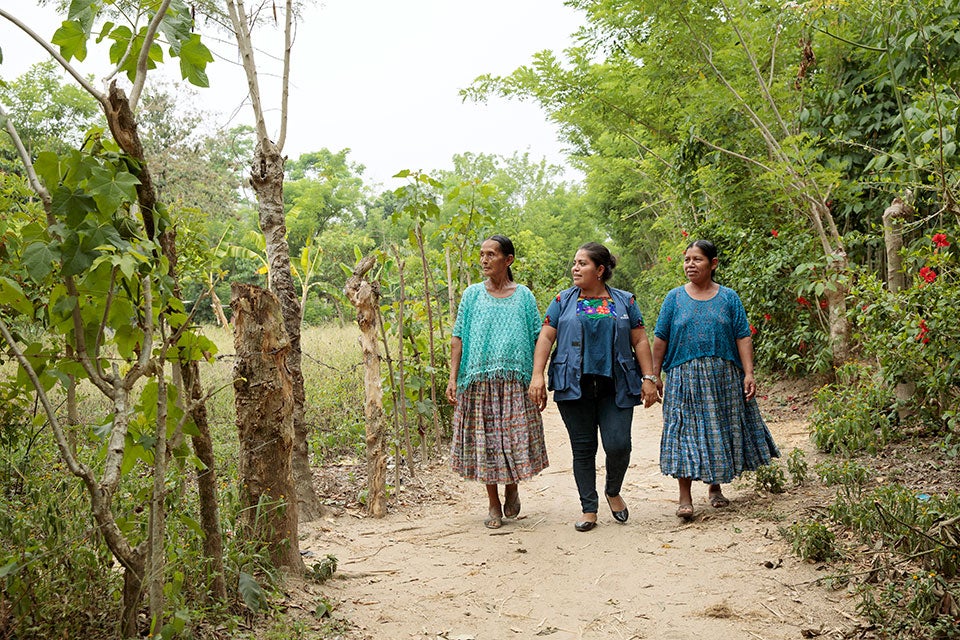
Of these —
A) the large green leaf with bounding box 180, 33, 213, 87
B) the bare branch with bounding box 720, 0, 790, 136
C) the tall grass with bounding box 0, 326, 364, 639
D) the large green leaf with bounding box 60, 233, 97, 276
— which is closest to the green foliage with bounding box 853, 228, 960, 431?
the bare branch with bounding box 720, 0, 790, 136

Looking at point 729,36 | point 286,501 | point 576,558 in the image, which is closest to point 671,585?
point 576,558

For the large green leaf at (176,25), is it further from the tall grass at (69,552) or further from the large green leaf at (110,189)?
the tall grass at (69,552)

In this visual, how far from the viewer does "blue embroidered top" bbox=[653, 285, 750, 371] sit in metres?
5.27

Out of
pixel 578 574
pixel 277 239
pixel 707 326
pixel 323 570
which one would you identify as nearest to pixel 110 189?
pixel 323 570

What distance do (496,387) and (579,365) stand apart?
61 cm

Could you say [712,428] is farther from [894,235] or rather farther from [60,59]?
[60,59]

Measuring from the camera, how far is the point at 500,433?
17.6ft

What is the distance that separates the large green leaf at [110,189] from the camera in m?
2.38

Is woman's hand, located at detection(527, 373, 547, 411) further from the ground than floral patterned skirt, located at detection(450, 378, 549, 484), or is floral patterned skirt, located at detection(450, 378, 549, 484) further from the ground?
woman's hand, located at detection(527, 373, 547, 411)

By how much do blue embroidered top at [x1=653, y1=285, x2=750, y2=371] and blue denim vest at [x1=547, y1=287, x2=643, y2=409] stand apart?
1.20 feet

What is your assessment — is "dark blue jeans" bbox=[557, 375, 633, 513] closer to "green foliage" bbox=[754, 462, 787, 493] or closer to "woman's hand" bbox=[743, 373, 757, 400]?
"woman's hand" bbox=[743, 373, 757, 400]

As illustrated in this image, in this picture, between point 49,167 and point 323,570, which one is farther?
point 323,570

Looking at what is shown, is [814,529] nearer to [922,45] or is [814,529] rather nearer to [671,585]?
[671,585]

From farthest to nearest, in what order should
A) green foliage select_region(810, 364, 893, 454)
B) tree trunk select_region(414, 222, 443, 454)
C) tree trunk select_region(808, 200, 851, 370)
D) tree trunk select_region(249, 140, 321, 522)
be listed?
tree trunk select_region(414, 222, 443, 454)
tree trunk select_region(808, 200, 851, 370)
green foliage select_region(810, 364, 893, 454)
tree trunk select_region(249, 140, 321, 522)
